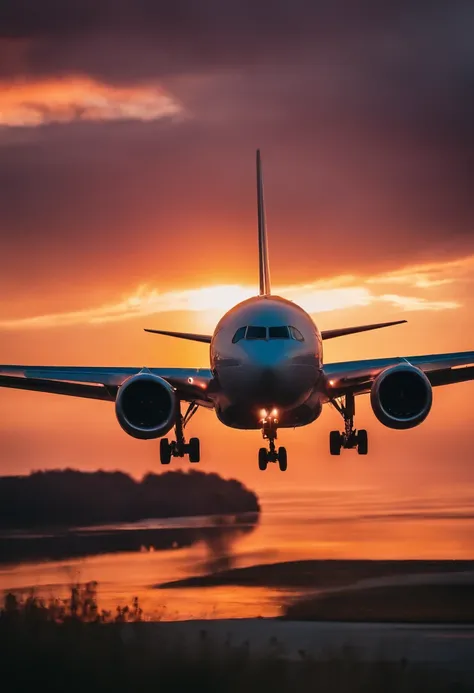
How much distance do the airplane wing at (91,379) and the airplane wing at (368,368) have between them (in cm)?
495

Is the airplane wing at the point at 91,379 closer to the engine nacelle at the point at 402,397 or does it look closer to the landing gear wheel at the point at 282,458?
the landing gear wheel at the point at 282,458

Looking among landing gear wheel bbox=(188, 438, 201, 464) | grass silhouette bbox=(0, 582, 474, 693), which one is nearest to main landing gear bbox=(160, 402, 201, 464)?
landing gear wheel bbox=(188, 438, 201, 464)

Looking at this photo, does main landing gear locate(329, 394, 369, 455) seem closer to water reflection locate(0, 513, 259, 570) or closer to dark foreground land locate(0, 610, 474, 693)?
water reflection locate(0, 513, 259, 570)

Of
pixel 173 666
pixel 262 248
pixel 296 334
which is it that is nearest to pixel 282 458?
pixel 296 334

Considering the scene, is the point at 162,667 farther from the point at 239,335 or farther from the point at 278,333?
the point at 239,335

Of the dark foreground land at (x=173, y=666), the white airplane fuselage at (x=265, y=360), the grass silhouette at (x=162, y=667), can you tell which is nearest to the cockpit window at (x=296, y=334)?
the white airplane fuselage at (x=265, y=360)

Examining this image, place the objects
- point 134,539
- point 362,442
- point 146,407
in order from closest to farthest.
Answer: point 146,407 → point 362,442 → point 134,539

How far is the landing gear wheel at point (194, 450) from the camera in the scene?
77.1m

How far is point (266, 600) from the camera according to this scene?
6581 cm

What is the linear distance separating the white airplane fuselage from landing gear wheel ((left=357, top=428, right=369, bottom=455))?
7.38 metres

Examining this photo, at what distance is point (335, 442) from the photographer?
255 feet

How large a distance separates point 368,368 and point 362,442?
17.1ft

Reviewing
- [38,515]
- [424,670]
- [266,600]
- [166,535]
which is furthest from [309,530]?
[424,670]

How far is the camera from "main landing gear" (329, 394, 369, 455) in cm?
7644
